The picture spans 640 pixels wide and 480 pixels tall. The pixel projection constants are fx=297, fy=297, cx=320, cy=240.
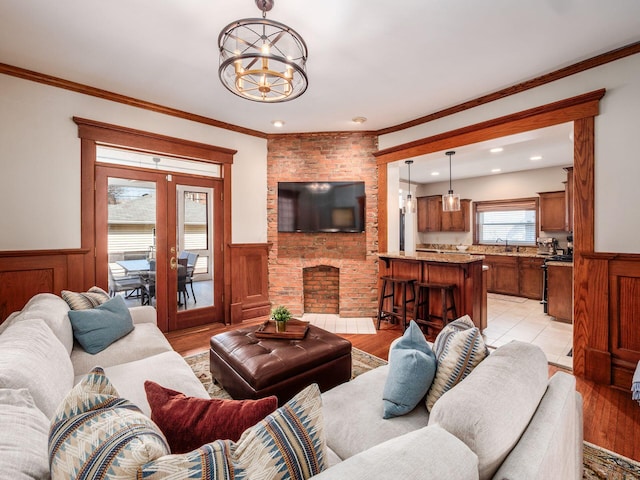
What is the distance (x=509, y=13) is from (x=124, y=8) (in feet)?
8.84

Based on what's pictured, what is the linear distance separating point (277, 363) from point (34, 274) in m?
2.74

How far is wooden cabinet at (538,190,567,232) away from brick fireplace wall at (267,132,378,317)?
3.94 m

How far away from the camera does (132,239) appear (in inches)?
143

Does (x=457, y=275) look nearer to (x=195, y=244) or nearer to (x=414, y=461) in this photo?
(x=414, y=461)

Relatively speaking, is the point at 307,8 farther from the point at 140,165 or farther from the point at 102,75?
the point at 140,165

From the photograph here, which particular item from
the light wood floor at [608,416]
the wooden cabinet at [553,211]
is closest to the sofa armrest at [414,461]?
the light wood floor at [608,416]

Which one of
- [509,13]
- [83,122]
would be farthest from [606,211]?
[83,122]

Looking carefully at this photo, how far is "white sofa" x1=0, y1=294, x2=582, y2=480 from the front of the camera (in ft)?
2.56

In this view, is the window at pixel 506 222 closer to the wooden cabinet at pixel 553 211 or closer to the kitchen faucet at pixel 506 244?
the kitchen faucet at pixel 506 244

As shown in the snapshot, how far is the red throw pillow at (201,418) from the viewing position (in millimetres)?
846

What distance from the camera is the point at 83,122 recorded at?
317cm

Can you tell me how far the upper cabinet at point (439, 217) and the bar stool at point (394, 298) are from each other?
376 cm

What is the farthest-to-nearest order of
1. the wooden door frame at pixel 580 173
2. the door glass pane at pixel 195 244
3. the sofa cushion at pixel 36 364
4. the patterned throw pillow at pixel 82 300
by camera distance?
the door glass pane at pixel 195 244
the wooden door frame at pixel 580 173
the patterned throw pillow at pixel 82 300
the sofa cushion at pixel 36 364

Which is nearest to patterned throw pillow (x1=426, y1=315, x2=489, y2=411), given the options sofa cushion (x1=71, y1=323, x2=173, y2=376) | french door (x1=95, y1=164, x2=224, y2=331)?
sofa cushion (x1=71, y1=323, x2=173, y2=376)
